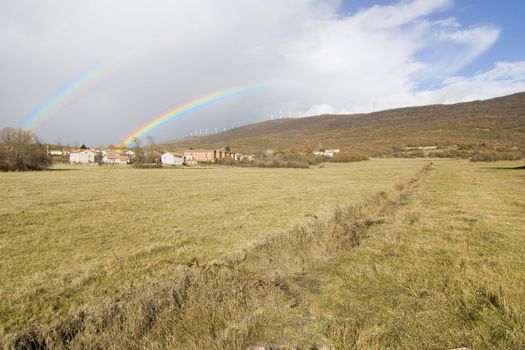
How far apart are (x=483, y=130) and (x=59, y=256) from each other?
663 ft

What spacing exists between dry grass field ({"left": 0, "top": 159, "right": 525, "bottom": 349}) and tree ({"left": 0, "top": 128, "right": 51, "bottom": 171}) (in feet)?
221

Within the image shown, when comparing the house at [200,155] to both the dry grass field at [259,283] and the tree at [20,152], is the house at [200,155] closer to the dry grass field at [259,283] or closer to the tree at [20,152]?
the tree at [20,152]

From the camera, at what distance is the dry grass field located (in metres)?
5.52

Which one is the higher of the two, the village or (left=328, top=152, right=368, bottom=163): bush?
the village

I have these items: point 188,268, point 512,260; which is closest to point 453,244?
point 512,260

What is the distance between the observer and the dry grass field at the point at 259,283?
18.1ft

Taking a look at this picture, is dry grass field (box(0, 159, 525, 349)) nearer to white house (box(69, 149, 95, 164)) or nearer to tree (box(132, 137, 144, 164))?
tree (box(132, 137, 144, 164))

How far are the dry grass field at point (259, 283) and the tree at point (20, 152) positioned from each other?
67.5m

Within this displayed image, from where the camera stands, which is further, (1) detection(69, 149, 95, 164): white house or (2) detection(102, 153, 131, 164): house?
(2) detection(102, 153, 131, 164): house

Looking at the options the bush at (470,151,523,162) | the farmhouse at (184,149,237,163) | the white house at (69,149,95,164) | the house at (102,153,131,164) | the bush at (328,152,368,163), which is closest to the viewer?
the bush at (470,151,523,162)

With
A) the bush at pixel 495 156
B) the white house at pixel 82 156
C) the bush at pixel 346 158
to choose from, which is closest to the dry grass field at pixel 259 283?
the bush at pixel 495 156

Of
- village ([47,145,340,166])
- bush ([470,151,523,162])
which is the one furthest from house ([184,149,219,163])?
bush ([470,151,523,162])

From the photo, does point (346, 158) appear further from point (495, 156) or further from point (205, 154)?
point (205, 154)

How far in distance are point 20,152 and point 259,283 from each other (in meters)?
81.5
